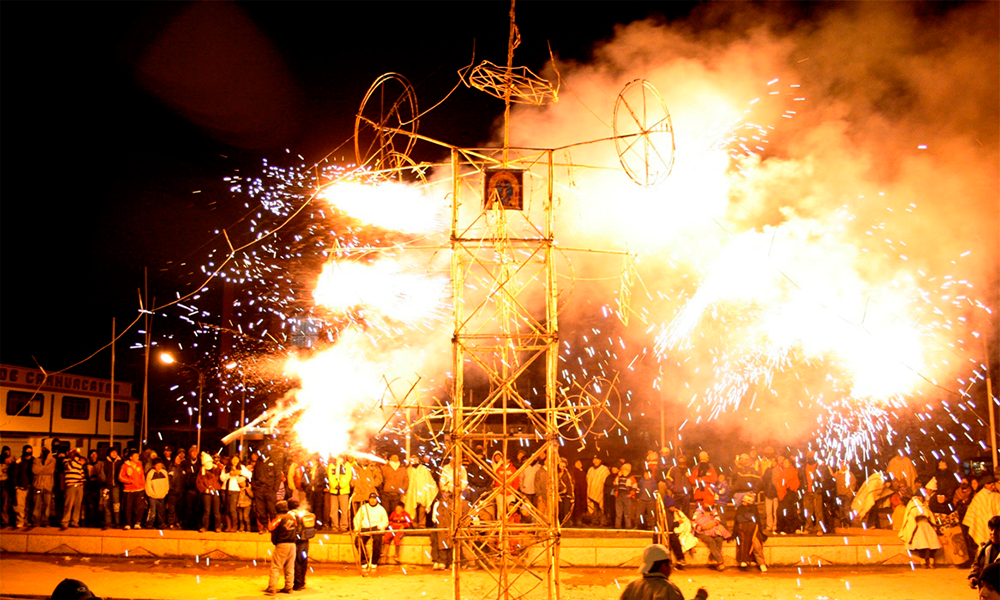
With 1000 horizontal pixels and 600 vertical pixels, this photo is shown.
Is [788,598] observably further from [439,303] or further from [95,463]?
[95,463]

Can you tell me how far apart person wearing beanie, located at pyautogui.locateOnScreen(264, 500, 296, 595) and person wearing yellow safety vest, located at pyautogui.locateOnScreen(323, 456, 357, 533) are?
286 centimetres

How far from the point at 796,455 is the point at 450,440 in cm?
1126

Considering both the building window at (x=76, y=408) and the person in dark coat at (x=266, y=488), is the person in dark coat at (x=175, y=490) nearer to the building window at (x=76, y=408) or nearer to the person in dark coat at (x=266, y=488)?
the person in dark coat at (x=266, y=488)

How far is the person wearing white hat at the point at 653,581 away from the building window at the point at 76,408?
23537mm

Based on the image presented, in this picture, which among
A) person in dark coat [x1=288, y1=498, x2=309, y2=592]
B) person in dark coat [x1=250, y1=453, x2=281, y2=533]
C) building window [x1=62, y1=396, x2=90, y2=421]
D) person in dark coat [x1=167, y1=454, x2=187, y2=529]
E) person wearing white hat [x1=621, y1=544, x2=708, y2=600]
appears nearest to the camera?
person wearing white hat [x1=621, y1=544, x2=708, y2=600]

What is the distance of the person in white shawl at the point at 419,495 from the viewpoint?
12586mm

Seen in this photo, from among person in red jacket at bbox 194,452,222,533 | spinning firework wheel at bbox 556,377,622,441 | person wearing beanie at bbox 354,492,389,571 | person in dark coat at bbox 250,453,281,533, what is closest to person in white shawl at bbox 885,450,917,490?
spinning firework wheel at bbox 556,377,622,441

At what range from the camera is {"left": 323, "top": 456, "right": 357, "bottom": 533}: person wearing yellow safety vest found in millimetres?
12758

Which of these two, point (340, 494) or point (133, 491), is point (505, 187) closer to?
point (340, 494)

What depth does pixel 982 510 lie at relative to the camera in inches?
433

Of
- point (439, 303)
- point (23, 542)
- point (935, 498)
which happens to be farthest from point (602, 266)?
point (23, 542)

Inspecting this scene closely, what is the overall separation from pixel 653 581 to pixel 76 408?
79.4 feet

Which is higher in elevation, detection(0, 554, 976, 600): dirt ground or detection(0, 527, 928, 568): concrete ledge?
detection(0, 527, 928, 568): concrete ledge

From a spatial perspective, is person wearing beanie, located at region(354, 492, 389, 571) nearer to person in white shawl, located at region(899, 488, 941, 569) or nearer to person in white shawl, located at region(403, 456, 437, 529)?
person in white shawl, located at region(403, 456, 437, 529)
